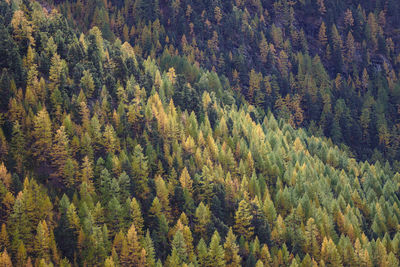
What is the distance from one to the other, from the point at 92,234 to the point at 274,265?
43.2 meters

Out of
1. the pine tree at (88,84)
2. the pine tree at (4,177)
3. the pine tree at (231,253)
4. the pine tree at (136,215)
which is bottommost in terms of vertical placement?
the pine tree at (231,253)

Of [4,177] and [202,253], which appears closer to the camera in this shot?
[4,177]

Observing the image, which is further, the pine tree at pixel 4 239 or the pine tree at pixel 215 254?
the pine tree at pixel 215 254

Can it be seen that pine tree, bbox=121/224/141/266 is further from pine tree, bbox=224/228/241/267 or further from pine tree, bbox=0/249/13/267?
pine tree, bbox=0/249/13/267

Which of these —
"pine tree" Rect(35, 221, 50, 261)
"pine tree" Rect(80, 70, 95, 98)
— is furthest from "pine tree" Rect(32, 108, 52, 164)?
"pine tree" Rect(35, 221, 50, 261)

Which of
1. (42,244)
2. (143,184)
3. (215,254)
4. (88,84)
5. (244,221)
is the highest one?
(88,84)

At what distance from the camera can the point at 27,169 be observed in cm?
13825

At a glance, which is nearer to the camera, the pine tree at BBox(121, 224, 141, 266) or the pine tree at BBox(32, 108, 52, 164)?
the pine tree at BBox(121, 224, 141, 266)

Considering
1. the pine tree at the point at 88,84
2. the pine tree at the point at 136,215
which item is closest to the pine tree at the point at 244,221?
the pine tree at the point at 136,215

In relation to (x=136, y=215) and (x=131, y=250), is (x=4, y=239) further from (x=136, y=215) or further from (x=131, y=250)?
(x=136, y=215)

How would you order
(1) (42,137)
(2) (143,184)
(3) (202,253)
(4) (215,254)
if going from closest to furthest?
(3) (202,253)
(4) (215,254)
(1) (42,137)
(2) (143,184)

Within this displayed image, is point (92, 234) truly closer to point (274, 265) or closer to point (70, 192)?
point (70, 192)

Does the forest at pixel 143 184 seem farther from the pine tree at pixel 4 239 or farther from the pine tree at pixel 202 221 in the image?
the pine tree at pixel 202 221

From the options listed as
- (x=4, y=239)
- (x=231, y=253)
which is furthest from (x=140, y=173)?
(x=4, y=239)
